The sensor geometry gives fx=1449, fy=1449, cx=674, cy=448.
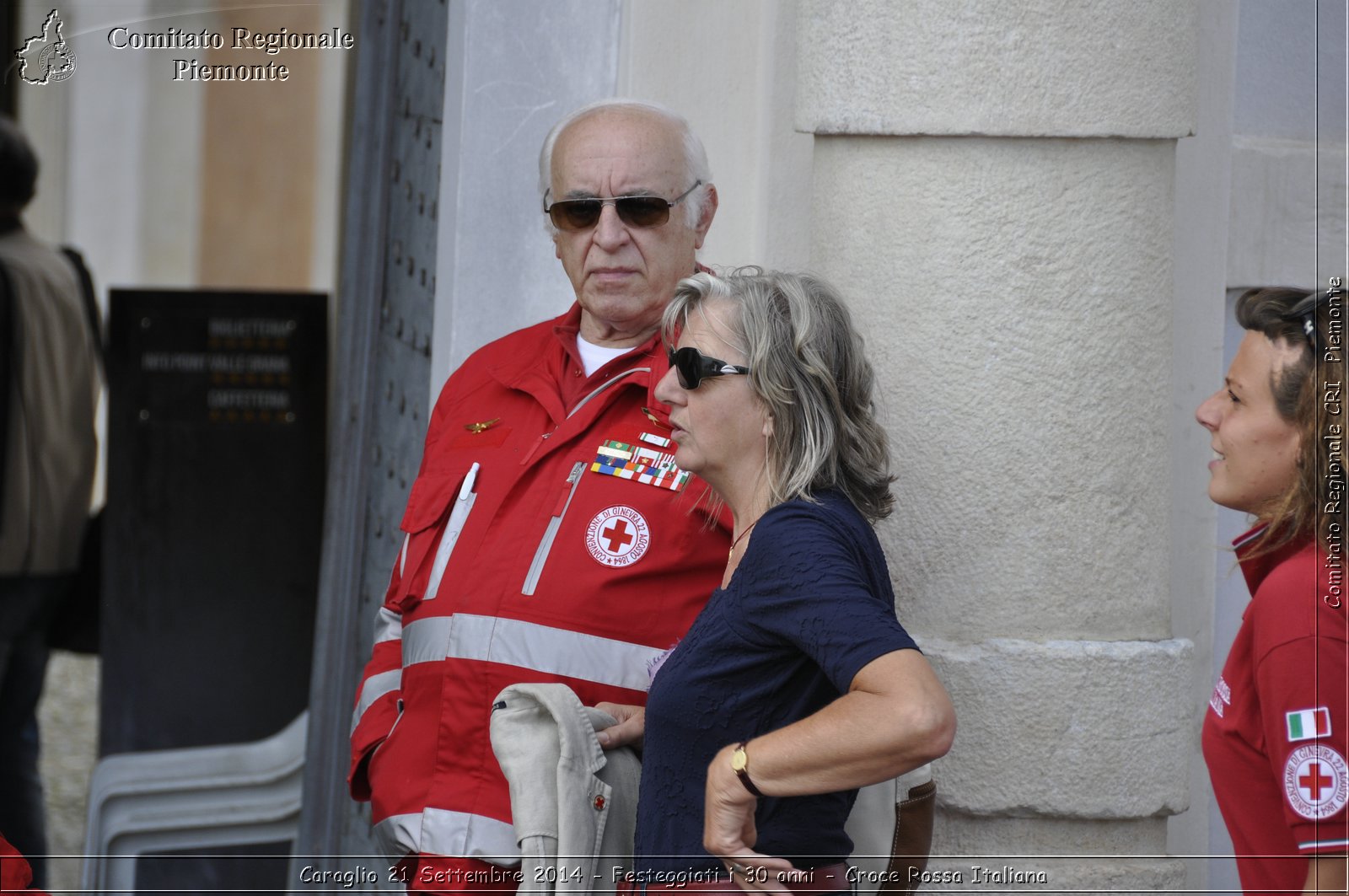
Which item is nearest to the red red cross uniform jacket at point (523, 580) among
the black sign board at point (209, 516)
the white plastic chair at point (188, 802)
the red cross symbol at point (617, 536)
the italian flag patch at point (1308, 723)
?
the red cross symbol at point (617, 536)

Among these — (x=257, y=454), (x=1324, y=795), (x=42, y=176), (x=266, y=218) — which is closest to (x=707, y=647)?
(x=1324, y=795)

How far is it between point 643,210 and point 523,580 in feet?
2.25

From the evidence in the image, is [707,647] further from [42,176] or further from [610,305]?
[42,176]

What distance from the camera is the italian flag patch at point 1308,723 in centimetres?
166

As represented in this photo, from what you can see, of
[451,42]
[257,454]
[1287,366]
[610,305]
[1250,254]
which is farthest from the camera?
[257,454]

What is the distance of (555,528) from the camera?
2.38m

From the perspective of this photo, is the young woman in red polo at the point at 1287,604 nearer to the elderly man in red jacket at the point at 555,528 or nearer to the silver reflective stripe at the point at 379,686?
the elderly man in red jacket at the point at 555,528

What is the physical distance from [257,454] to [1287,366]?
3.55 meters

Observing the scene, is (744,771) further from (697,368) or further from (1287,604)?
(1287,604)

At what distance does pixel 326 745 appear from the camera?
160 inches

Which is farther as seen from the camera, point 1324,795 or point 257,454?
point 257,454

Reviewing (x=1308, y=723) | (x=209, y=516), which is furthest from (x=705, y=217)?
(x=209, y=516)

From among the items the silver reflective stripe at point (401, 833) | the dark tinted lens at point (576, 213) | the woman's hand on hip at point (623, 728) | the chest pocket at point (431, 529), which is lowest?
the silver reflective stripe at point (401, 833)

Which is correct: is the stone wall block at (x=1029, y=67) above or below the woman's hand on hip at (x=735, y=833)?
above
